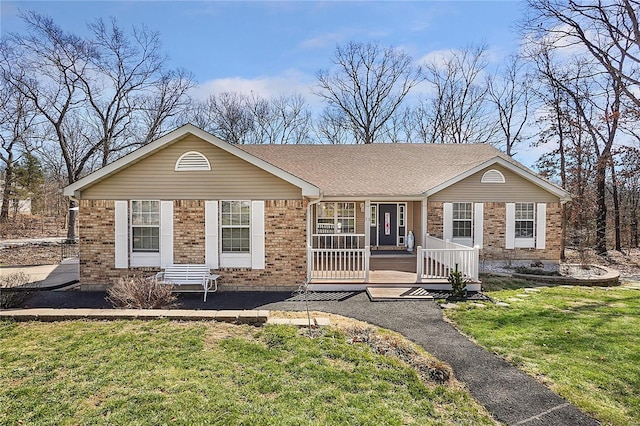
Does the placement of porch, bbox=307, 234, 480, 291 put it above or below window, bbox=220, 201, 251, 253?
below

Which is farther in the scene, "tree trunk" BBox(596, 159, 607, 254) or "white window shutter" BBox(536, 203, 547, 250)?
"tree trunk" BBox(596, 159, 607, 254)

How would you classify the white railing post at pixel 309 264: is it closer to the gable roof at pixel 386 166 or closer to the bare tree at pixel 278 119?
the gable roof at pixel 386 166

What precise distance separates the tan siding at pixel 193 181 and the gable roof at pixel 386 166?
13.8 ft

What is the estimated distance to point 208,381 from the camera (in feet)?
13.6

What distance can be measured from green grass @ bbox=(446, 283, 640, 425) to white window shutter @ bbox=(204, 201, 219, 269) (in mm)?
6278

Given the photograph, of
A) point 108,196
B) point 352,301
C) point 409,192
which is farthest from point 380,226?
point 108,196

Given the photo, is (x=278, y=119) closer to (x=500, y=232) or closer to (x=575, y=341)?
(x=500, y=232)

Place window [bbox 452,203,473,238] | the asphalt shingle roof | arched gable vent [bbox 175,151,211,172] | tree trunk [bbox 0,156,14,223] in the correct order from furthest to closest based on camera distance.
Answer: tree trunk [bbox 0,156,14,223] < the asphalt shingle roof < window [bbox 452,203,473,238] < arched gable vent [bbox 175,151,211,172]

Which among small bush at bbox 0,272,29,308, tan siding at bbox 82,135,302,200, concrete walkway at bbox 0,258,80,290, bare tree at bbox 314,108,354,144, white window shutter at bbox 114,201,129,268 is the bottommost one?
concrete walkway at bbox 0,258,80,290

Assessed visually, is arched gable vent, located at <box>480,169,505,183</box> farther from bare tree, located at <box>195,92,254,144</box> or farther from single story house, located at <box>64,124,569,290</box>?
bare tree, located at <box>195,92,254,144</box>

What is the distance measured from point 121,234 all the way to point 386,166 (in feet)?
37.1

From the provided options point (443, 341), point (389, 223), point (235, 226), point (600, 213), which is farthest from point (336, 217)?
point (600, 213)

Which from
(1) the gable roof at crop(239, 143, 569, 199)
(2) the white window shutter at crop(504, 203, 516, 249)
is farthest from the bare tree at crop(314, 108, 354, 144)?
(2) the white window shutter at crop(504, 203, 516, 249)

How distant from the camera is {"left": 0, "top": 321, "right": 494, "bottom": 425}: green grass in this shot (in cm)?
354
